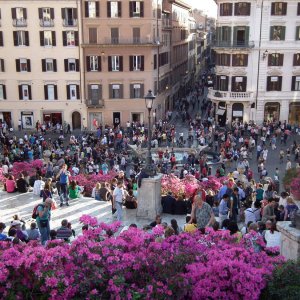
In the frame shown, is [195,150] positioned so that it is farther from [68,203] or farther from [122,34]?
[68,203]

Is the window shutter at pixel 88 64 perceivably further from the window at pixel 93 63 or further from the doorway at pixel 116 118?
the doorway at pixel 116 118

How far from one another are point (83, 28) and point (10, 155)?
16845mm

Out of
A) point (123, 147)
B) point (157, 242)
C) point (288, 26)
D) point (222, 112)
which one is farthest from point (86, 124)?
point (157, 242)

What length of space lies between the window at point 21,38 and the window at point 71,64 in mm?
3992

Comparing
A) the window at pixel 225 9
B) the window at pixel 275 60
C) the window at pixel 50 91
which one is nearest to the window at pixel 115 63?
the window at pixel 50 91

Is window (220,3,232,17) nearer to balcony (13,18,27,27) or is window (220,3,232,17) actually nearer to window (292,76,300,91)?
window (292,76,300,91)

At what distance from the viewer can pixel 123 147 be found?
37406 mm

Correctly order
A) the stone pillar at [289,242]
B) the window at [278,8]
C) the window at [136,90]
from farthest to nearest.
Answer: the window at [136,90], the window at [278,8], the stone pillar at [289,242]

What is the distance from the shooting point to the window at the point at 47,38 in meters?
43.8

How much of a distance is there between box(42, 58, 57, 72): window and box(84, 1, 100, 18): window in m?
5.28

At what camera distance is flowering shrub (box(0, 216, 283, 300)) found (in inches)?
292

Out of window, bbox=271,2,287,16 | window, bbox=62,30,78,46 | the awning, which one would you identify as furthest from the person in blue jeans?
window, bbox=271,2,287,16

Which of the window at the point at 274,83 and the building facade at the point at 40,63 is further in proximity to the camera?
the window at the point at 274,83

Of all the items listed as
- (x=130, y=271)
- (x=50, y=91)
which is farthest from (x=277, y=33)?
(x=130, y=271)
